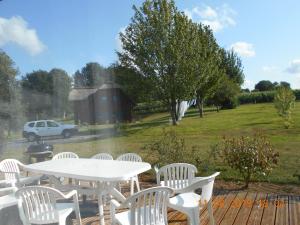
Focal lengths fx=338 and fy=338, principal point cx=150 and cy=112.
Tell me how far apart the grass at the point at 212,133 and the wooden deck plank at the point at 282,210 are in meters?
0.84

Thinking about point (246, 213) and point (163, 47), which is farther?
point (163, 47)

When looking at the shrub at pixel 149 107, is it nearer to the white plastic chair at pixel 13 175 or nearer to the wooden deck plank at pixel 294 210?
the white plastic chair at pixel 13 175

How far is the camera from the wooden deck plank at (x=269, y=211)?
2868 millimetres

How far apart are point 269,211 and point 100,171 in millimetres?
1596

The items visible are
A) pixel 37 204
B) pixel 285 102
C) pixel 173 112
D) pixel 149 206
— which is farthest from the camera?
pixel 173 112

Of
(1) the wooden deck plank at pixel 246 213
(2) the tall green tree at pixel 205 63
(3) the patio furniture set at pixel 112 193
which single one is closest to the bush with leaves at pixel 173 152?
(1) the wooden deck plank at pixel 246 213

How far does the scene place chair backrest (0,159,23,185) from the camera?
3687mm

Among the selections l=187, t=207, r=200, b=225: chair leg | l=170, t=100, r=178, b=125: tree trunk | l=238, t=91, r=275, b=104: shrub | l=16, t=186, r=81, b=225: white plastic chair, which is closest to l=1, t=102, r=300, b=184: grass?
l=170, t=100, r=178, b=125: tree trunk

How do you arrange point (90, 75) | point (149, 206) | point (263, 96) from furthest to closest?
point (263, 96) < point (90, 75) < point (149, 206)

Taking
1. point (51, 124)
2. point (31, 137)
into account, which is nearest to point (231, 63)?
point (51, 124)

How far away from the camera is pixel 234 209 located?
128 inches

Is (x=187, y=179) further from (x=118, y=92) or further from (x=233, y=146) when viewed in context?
(x=118, y=92)

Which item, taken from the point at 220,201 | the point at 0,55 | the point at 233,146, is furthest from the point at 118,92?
the point at 220,201

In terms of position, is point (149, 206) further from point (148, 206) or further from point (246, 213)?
point (246, 213)
